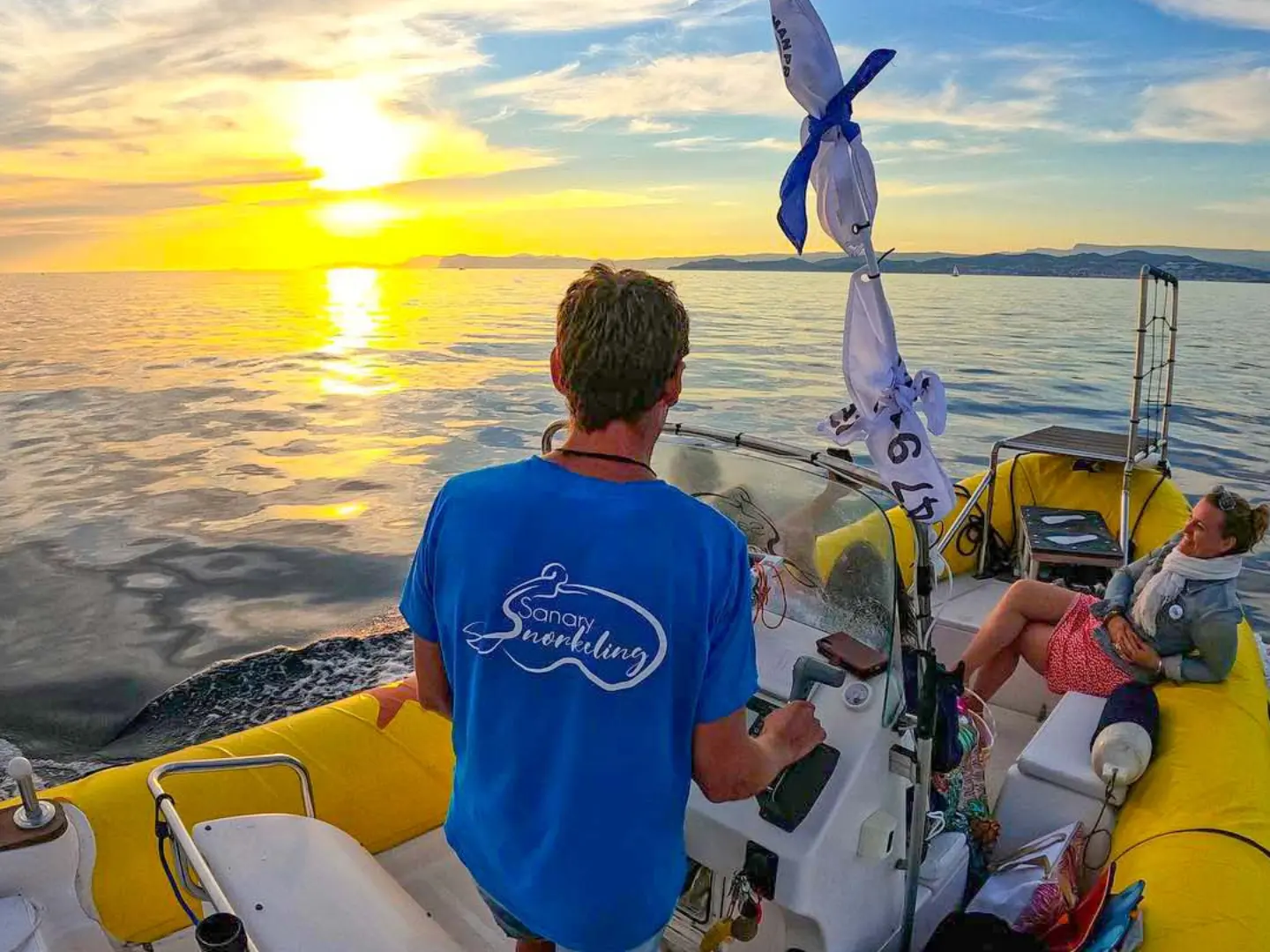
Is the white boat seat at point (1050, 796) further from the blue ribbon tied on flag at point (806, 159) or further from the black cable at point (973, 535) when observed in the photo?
the black cable at point (973, 535)

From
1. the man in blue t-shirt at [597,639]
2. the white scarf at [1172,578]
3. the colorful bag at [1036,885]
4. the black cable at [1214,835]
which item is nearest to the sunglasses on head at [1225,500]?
the white scarf at [1172,578]

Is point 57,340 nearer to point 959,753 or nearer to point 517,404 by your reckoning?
point 517,404

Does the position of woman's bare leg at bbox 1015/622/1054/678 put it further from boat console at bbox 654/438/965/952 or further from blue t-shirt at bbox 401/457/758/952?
blue t-shirt at bbox 401/457/758/952

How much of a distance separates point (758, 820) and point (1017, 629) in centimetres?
215

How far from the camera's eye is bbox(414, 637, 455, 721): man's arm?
145cm

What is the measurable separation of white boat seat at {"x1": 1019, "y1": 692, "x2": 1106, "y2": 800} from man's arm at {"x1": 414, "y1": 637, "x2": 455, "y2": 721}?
2025 mm

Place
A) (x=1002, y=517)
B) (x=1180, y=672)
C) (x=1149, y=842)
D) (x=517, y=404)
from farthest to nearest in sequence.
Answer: (x=517, y=404)
(x=1002, y=517)
(x=1180, y=672)
(x=1149, y=842)

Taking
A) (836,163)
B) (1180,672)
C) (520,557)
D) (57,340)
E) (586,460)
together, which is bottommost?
(57,340)

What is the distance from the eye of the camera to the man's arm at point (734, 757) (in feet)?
4.13

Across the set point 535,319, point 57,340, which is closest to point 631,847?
point 57,340

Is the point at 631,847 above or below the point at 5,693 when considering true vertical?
above

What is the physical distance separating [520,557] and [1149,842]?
208 cm

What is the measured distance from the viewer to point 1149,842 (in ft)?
7.81

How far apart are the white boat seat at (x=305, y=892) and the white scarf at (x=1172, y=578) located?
2490mm
